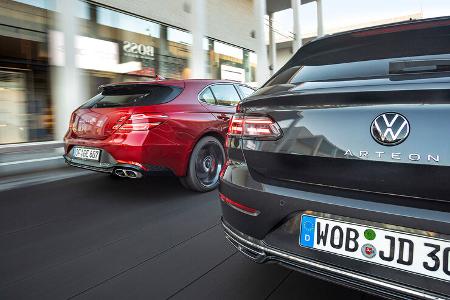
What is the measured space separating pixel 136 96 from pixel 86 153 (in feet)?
2.74

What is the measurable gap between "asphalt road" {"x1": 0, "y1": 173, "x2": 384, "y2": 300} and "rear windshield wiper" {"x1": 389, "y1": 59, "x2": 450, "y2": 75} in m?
1.18

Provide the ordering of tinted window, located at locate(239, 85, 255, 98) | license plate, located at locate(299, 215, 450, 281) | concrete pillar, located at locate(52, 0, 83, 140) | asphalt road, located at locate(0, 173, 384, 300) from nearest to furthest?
license plate, located at locate(299, 215, 450, 281) → asphalt road, located at locate(0, 173, 384, 300) → tinted window, located at locate(239, 85, 255, 98) → concrete pillar, located at locate(52, 0, 83, 140)

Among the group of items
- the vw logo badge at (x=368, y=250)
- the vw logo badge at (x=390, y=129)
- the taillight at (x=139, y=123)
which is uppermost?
the taillight at (x=139, y=123)

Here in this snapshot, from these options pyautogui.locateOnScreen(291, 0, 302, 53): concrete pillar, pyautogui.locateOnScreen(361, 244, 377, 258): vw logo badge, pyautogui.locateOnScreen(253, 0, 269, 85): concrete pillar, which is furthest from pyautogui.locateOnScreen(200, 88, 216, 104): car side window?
pyautogui.locateOnScreen(291, 0, 302, 53): concrete pillar

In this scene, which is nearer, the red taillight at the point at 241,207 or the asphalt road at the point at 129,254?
the red taillight at the point at 241,207

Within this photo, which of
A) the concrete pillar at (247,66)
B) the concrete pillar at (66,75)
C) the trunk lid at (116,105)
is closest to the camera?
the trunk lid at (116,105)

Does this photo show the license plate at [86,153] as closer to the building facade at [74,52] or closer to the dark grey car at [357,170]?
the dark grey car at [357,170]

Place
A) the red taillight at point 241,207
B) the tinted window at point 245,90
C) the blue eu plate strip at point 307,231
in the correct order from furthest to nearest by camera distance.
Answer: the tinted window at point 245,90, the red taillight at point 241,207, the blue eu plate strip at point 307,231

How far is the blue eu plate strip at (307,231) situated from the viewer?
152 cm

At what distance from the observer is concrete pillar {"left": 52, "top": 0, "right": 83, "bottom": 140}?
749 centimetres

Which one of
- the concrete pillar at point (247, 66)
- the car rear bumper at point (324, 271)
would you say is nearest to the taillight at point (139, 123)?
the car rear bumper at point (324, 271)

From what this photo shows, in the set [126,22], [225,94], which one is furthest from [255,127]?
[126,22]

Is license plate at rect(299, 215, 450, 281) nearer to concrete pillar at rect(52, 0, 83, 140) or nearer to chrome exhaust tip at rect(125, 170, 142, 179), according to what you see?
chrome exhaust tip at rect(125, 170, 142, 179)

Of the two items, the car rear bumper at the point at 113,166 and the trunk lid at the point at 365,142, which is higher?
the trunk lid at the point at 365,142
